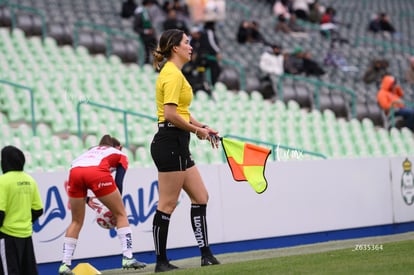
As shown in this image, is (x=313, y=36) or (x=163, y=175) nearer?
(x=163, y=175)

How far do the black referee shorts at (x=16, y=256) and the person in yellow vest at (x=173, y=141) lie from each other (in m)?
1.25

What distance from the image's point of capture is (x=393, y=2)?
34.3m

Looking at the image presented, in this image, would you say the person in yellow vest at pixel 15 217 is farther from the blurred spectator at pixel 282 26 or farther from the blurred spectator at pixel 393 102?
the blurred spectator at pixel 282 26

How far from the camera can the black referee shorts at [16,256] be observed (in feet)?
29.9

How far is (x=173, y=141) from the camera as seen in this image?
9055 millimetres

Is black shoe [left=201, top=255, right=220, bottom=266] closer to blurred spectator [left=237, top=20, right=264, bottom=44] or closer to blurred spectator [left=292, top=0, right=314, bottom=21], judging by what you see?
blurred spectator [left=237, top=20, right=264, bottom=44]

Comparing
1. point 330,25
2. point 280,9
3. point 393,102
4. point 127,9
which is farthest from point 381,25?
point 393,102

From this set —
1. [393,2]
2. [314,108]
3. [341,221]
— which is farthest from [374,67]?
[393,2]

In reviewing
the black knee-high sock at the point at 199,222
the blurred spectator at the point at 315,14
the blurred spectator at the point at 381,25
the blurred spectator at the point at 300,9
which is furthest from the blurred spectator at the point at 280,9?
the black knee-high sock at the point at 199,222

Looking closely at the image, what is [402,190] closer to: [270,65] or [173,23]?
[270,65]

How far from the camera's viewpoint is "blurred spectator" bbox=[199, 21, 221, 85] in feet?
65.2

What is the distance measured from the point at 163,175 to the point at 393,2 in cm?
2674

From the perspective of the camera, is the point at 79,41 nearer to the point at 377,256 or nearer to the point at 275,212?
the point at 275,212

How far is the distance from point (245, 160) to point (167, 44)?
1.37m
